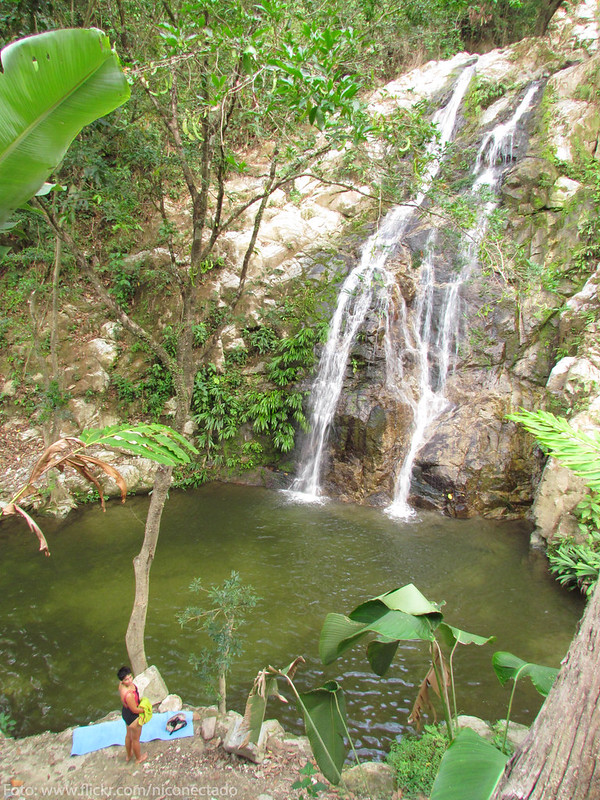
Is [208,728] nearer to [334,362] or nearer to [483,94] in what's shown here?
[334,362]

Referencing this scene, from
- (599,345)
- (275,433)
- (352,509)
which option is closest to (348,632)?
(352,509)

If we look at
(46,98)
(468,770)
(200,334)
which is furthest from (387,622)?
(200,334)

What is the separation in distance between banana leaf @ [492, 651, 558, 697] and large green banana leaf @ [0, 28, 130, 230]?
303 centimetres

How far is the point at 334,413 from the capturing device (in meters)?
9.84

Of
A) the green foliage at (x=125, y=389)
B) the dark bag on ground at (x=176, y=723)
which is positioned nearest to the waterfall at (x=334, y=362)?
the green foliage at (x=125, y=389)

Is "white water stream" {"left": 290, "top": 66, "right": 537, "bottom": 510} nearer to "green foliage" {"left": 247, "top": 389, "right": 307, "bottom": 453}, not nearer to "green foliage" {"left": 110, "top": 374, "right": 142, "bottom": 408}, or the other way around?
"green foliage" {"left": 247, "top": 389, "right": 307, "bottom": 453}

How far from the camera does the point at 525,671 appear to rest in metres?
2.18

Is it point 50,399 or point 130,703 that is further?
point 50,399

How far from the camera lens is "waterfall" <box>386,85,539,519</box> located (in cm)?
902

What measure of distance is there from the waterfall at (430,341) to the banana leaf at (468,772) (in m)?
6.93

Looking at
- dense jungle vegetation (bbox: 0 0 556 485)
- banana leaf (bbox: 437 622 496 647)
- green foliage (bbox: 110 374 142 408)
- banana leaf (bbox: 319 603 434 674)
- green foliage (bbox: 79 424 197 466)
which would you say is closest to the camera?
green foliage (bbox: 79 424 197 466)

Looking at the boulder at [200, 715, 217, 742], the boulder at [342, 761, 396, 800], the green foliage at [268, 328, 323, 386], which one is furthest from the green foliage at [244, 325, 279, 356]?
the boulder at [342, 761, 396, 800]

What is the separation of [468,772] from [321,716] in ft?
4.35

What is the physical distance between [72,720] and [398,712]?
3.13m
